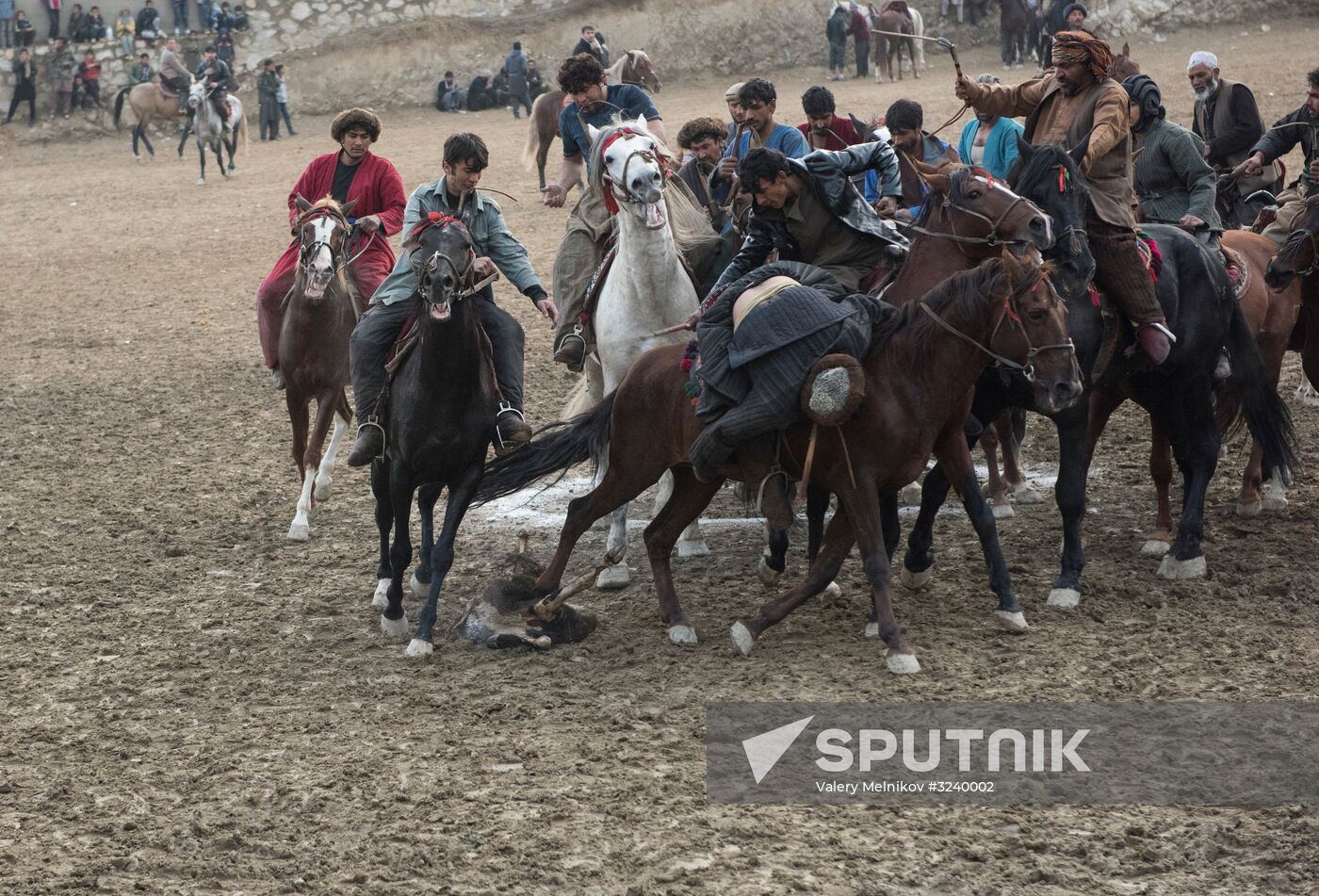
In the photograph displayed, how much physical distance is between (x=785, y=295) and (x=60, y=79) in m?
30.1

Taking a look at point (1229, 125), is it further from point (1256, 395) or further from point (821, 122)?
point (1256, 395)

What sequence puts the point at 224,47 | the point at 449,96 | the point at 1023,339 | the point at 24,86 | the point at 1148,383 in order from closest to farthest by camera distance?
1. the point at 1023,339
2. the point at 1148,383
3. the point at 449,96
4. the point at 24,86
5. the point at 224,47

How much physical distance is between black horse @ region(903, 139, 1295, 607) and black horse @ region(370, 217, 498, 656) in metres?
2.08

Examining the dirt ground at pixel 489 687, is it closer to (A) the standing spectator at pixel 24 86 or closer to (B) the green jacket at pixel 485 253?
(B) the green jacket at pixel 485 253

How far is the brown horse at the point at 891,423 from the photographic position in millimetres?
5797

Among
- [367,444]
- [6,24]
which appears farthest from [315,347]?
[6,24]

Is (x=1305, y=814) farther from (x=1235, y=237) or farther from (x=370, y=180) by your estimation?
(x=370, y=180)

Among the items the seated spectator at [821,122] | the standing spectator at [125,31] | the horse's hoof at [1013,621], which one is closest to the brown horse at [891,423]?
the horse's hoof at [1013,621]

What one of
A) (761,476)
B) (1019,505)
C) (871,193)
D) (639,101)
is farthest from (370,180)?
(1019,505)

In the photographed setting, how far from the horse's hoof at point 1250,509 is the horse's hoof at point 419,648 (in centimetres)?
441

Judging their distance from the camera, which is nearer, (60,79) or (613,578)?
(613,578)

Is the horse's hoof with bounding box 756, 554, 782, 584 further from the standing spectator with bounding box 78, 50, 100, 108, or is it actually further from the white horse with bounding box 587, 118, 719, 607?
the standing spectator with bounding box 78, 50, 100, 108

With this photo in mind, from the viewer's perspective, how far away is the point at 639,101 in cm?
870

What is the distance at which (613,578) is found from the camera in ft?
24.4
